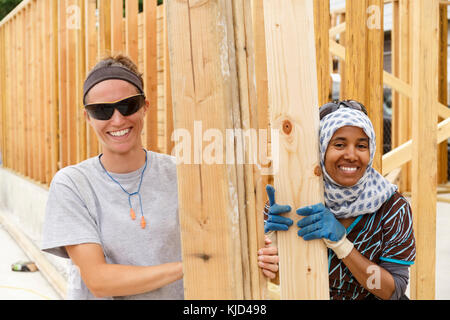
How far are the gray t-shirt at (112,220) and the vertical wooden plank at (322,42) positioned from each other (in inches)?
57.2

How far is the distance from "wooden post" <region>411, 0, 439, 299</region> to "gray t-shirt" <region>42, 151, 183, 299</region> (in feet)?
5.23

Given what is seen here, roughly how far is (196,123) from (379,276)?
906mm

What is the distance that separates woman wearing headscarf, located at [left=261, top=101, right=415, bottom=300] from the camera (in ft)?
5.70

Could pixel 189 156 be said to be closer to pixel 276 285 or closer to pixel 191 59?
pixel 191 59

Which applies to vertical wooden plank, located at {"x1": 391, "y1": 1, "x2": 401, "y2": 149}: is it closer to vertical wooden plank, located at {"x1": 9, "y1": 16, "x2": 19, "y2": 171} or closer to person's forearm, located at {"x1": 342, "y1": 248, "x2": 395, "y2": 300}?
vertical wooden plank, located at {"x1": 9, "y1": 16, "x2": 19, "y2": 171}

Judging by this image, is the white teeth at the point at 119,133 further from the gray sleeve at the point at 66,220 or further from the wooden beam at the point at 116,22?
the wooden beam at the point at 116,22

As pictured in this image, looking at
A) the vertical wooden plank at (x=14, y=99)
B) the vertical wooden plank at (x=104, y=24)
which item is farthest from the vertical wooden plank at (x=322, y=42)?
the vertical wooden plank at (x=14, y=99)

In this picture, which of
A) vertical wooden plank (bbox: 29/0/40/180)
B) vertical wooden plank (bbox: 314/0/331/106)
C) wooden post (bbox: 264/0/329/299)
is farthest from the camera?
vertical wooden plank (bbox: 29/0/40/180)

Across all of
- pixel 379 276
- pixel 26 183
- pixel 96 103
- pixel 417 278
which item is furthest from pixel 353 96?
pixel 26 183

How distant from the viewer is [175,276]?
1.58 m

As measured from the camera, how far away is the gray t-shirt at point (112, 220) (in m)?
1.66

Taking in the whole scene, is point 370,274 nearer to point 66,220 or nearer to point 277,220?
point 277,220

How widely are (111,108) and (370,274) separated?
102 centimetres

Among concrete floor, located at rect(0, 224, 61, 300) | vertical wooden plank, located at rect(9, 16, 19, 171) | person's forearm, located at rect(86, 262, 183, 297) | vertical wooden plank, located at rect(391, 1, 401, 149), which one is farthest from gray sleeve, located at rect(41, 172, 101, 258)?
vertical wooden plank, located at rect(9, 16, 19, 171)
